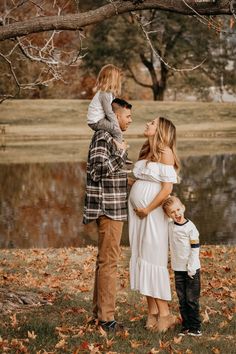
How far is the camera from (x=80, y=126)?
4238cm

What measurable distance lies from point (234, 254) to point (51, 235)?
4.57 meters

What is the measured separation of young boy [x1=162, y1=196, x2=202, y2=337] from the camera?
6219 mm

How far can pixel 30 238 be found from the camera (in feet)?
46.3

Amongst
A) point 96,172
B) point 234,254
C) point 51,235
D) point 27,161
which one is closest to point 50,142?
point 27,161

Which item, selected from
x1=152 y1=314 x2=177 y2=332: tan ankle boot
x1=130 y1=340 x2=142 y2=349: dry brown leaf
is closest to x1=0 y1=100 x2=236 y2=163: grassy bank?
x1=152 y1=314 x2=177 y2=332: tan ankle boot

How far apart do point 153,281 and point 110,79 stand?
1.77m

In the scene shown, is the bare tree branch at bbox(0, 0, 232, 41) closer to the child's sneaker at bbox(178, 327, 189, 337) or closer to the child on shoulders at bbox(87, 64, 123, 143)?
the child on shoulders at bbox(87, 64, 123, 143)

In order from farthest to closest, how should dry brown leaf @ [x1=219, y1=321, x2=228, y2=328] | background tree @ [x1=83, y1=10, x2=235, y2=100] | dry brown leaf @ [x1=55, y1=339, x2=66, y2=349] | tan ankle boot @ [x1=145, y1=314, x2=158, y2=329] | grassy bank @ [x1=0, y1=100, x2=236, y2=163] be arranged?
background tree @ [x1=83, y1=10, x2=235, y2=100] → grassy bank @ [x1=0, y1=100, x2=236, y2=163] → dry brown leaf @ [x1=219, y1=321, x2=228, y2=328] → tan ankle boot @ [x1=145, y1=314, x2=158, y2=329] → dry brown leaf @ [x1=55, y1=339, x2=66, y2=349]

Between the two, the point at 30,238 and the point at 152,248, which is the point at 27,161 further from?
the point at 152,248

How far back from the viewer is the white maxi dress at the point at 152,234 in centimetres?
636

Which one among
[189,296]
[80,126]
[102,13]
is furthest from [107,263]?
[80,126]

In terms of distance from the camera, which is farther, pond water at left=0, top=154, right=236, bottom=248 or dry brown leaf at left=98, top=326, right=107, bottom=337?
pond water at left=0, top=154, right=236, bottom=248

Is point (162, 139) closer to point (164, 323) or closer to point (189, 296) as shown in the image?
point (189, 296)

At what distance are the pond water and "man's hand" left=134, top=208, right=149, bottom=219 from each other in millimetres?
6816
